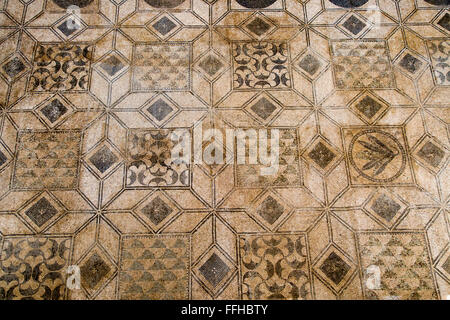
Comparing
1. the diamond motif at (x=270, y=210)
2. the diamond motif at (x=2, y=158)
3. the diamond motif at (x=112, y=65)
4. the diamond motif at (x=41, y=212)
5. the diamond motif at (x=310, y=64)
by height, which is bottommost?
the diamond motif at (x=41, y=212)

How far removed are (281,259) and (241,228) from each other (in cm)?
17

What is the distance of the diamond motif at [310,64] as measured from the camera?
62.1 inches

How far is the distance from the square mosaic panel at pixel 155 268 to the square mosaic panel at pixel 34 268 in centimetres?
20

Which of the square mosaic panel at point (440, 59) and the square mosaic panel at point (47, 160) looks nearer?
the square mosaic panel at point (47, 160)

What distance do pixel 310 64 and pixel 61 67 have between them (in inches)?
40.2

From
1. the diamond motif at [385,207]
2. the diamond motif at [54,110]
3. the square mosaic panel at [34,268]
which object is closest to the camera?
the square mosaic panel at [34,268]

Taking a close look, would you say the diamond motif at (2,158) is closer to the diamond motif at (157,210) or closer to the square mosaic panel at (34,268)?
the square mosaic panel at (34,268)

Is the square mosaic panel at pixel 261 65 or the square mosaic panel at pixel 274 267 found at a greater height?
the square mosaic panel at pixel 261 65

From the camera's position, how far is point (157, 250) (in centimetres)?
130

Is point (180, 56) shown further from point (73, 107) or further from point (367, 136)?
point (367, 136)

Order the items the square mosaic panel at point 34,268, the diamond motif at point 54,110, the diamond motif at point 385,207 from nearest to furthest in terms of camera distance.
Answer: the square mosaic panel at point 34,268 → the diamond motif at point 385,207 → the diamond motif at point 54,110

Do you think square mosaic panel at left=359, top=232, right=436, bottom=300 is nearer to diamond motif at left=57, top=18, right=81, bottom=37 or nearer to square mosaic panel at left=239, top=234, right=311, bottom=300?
square mosaic panel at left=239, top=234, right=311, bottom=300

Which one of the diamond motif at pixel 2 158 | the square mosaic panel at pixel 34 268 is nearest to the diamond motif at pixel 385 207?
the square mosaic panel at pixel 34 268

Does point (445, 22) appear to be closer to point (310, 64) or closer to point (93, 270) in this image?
point (310, 64)
